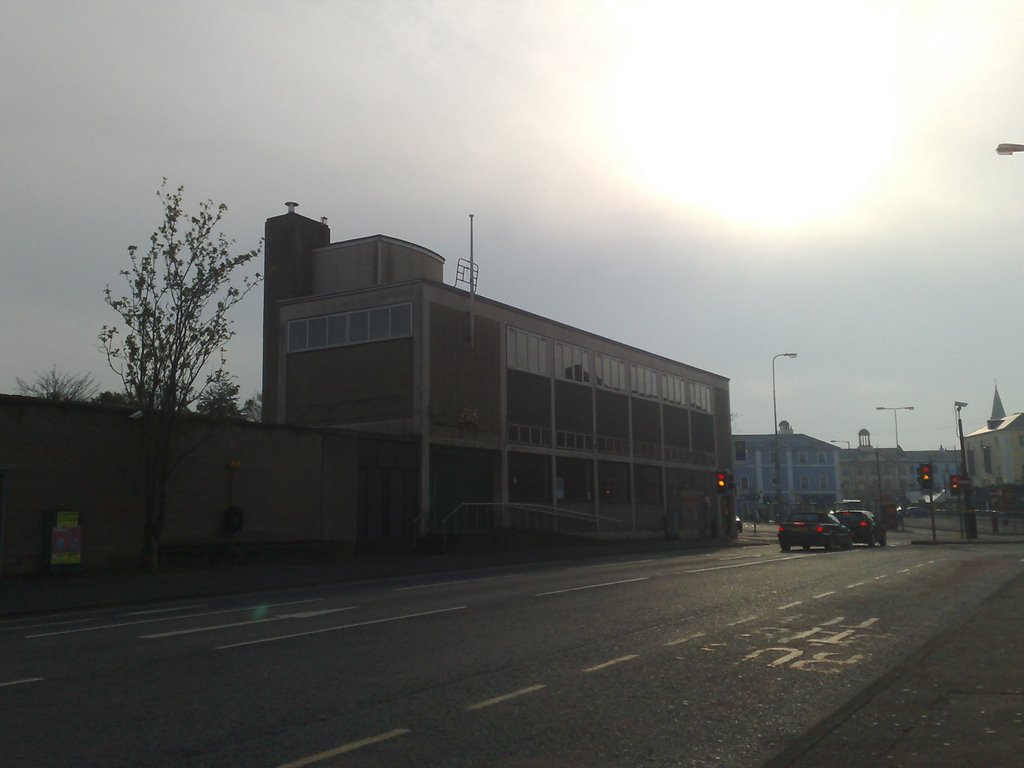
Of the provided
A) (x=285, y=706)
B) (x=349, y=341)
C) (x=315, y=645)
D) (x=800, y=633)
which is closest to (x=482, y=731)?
(x=285, y=706)

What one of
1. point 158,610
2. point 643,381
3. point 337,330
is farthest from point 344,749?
point 643,381

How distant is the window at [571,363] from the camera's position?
4556 cm

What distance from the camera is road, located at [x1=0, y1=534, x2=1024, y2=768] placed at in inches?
253

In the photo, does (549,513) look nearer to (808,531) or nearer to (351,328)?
(808,531)

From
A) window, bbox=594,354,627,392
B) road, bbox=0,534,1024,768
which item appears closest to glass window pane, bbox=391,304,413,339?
window, bbox=594,354,627,392

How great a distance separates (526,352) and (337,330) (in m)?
8.75

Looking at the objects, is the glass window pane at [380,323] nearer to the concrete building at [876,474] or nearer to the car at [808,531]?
the car at [808,531]

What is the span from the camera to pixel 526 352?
141ft

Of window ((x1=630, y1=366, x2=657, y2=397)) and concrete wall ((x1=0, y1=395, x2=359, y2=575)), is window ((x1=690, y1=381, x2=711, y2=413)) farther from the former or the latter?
concrete wall ((x1=0, y1=395, x2=359, y2=575))

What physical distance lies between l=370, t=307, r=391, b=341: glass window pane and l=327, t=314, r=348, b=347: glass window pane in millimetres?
1317

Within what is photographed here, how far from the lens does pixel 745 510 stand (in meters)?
107

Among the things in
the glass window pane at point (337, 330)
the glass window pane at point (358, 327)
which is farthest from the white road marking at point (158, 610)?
the glass window pane at point (337, 330)

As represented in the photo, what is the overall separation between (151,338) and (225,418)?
3.28 m

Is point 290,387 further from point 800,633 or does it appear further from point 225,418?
point 800,633
